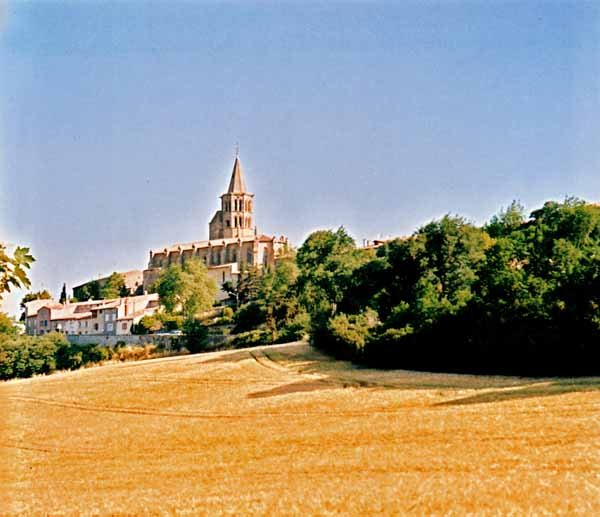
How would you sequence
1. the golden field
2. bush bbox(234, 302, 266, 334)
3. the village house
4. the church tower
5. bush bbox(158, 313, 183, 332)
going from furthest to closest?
the church tower, the village house, bush bbox(158, 313, 183, 332), bush bbox(234, 302, 266, 334), the golden field

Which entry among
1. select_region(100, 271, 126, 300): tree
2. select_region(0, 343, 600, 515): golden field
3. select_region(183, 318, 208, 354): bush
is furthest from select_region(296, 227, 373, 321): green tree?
select_region(100, 271, 126, 300): tree

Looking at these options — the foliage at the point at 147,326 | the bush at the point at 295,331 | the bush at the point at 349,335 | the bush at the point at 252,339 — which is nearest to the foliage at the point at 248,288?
the foliage at the point at 147,326

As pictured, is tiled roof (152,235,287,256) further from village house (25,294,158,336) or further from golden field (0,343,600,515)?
golden field (0,343,600,515)

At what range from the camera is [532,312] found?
129 feet

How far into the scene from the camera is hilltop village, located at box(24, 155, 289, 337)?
111 meters

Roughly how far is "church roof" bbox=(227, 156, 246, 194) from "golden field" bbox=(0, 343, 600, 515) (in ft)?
443

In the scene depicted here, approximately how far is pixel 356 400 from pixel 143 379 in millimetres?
18173

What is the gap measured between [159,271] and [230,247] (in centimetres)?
1360

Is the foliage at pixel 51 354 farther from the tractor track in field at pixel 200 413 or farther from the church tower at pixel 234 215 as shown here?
the church tower at pixel 234 215

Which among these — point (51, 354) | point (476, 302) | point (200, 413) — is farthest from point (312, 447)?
point (51, 354)

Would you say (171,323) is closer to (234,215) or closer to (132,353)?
(132,353)

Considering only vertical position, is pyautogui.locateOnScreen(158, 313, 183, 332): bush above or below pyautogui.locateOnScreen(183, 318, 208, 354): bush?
above

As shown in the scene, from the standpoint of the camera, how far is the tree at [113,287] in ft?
449

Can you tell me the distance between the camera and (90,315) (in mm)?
115562
